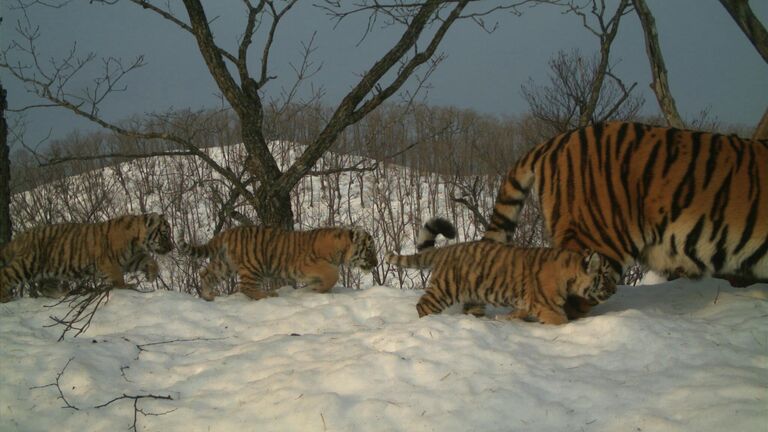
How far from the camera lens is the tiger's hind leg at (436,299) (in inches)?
192

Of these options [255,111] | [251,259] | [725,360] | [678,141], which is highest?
[255,111]

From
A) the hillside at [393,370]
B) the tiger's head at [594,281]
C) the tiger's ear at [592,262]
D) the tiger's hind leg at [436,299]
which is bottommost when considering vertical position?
the hillside at [393,370]

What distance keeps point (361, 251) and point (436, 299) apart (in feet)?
4.83

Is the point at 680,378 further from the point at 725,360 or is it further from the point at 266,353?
the point at 266,353

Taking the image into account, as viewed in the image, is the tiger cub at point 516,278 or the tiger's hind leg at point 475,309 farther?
the tiger's hind leg at point 475,309

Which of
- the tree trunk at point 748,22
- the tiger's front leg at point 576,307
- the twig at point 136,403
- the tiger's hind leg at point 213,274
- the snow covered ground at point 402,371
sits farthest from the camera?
the tiger's hind leg at point 213,274

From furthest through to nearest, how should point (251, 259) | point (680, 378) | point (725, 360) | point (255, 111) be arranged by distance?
point (255, 111), point (251, 259), point (725, 360), point (680, 378)

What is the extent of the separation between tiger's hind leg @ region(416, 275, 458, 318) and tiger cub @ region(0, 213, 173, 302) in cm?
335

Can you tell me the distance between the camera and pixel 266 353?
406cm

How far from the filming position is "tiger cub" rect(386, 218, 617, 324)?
4.44 m

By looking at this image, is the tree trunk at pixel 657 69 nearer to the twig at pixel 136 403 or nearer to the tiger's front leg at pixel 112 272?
the twig at pixel 136 403

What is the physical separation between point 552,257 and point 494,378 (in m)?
1.50

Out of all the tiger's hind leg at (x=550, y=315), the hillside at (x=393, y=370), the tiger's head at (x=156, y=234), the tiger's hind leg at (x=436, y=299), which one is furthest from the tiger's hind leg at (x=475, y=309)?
the tiger's head at (x=156, y=234)

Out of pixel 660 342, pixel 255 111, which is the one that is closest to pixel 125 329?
pixel 255 111
